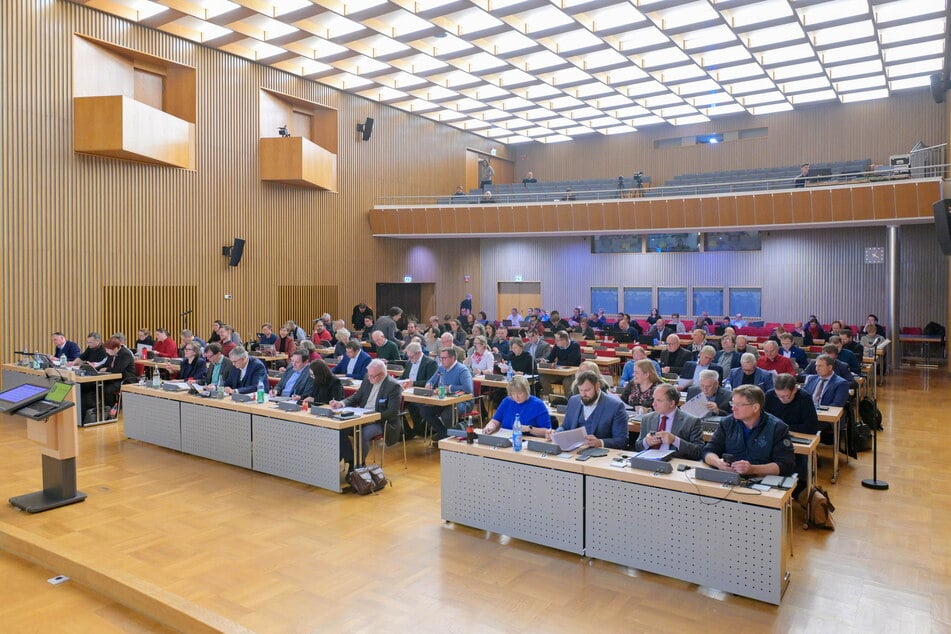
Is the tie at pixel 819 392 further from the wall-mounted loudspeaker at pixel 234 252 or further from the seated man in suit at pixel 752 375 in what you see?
the wall-mounted loudspeaker at pixel 234 252

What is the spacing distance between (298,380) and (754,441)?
5293mm

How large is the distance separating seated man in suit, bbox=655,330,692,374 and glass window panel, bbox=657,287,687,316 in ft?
36.9

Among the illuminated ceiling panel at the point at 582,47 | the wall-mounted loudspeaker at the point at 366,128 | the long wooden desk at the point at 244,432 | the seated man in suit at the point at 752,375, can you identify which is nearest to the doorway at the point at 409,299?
the wall-mounted loudspeaker at the point at 366,128

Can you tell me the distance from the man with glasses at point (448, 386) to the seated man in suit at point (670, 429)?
2925 millimetres

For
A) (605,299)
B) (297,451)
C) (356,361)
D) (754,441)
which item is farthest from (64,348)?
(605,299)

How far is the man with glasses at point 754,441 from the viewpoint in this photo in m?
4.59

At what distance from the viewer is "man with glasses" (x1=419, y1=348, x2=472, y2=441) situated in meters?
8.02

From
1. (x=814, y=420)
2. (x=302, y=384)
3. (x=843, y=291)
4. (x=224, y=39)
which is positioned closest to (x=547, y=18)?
(x=224, y=39)

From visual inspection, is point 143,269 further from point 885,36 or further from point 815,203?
point 885,36

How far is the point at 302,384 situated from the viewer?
791 cm

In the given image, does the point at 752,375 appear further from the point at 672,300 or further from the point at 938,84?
the point at 672,300

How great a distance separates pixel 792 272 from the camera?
61.8ft

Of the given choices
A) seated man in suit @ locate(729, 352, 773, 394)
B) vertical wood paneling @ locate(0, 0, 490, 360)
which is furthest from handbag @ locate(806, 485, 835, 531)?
vertical wood paneling @ locate(0, 0, 490, 360)

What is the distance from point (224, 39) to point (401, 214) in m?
6.59
